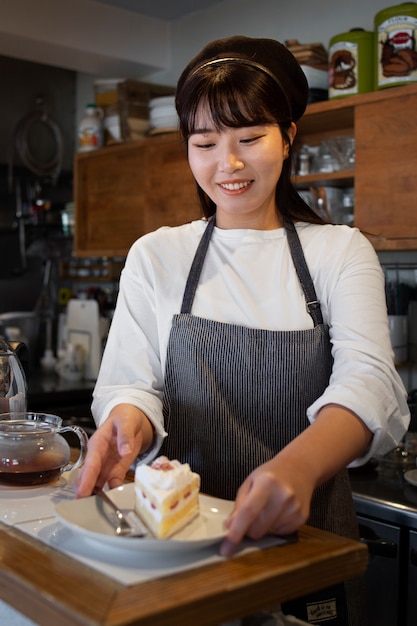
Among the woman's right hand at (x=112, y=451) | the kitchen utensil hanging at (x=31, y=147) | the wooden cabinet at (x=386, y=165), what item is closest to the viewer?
the woman's right hand at (x=112, y=451)

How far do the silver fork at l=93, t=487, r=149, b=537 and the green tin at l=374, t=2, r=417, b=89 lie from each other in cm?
183

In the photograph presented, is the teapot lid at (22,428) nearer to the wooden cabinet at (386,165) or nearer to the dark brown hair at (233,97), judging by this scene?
the dark brown hair at (233,97)

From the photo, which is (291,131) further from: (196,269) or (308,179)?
(308,179)

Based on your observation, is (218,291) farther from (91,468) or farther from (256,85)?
(91,468)

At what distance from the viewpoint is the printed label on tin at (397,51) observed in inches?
96.0

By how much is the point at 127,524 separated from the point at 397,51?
193 cm

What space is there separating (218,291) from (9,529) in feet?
2.13

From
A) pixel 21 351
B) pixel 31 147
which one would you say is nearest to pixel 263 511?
pixel 21 351

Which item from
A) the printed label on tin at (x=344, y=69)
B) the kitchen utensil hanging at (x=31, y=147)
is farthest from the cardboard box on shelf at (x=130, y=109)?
the printed label on tin at (x=344, y=69)

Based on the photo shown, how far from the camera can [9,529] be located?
108 centimetres

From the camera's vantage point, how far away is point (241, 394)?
1492 mm

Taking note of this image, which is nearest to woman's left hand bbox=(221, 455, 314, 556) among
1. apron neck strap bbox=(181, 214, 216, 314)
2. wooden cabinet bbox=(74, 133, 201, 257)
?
apron neck strap bbox=(181, 214, 216, 314)

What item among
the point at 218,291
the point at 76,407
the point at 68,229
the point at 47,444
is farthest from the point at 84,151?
the point at 47,444

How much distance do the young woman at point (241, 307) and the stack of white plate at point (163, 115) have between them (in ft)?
5.88
